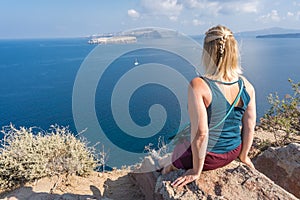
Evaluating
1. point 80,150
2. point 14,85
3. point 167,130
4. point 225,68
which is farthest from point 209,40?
point 14,85

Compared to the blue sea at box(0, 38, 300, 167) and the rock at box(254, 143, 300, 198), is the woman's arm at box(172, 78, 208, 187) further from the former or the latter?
the blue sea at box(0, 38, 300, 167)

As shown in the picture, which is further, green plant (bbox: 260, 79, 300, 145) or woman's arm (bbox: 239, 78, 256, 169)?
green plant (bbox: 260, 79, 300, 145)

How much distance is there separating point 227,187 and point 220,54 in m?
1.30

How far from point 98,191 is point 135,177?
672 mm

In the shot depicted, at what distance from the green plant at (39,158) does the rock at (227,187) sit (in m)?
2.26

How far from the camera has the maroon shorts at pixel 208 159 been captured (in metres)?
2.75

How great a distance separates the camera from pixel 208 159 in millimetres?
2736

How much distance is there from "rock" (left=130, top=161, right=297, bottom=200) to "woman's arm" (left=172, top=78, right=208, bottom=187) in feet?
0.72

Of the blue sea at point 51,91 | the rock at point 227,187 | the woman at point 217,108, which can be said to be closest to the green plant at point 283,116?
the rock at point 227,187

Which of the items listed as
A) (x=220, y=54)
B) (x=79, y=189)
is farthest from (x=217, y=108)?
(x=79, y=189)

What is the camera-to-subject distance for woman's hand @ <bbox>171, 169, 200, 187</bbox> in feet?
8.89

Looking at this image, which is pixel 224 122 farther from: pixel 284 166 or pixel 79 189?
pixel 79 189

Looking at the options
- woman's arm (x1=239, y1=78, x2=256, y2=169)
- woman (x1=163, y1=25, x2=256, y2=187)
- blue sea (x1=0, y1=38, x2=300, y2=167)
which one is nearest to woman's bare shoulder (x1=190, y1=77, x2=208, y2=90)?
woman (x1=163, y1=25, x2=256, y2=187)

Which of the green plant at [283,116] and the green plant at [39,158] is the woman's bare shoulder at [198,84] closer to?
the green plant at [39,158]
